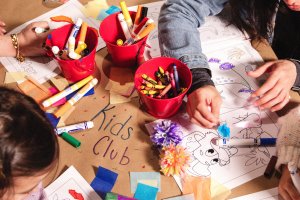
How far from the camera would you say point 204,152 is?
26.2 inches

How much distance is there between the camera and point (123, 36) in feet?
2.66

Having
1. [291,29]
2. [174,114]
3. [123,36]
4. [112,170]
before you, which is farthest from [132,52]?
[291,29]

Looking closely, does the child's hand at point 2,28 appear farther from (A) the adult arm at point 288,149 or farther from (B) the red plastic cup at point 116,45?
(A) the adult arm at point 288,149

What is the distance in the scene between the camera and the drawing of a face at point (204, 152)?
25.5 inches

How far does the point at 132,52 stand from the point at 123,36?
0.06 m

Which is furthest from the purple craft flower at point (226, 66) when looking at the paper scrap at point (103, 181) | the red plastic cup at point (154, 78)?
the paper scrap at point (103, 181)

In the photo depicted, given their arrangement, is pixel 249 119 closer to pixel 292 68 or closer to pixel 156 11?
pixel 292 68

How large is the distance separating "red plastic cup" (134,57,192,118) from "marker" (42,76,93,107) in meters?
0.14

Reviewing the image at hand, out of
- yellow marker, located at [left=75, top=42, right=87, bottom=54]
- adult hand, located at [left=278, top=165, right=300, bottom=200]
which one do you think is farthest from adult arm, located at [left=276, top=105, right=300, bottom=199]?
yellow marker, located at [left=75, top=42, right=87, bottom=54]

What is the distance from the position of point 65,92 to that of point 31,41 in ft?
0.66

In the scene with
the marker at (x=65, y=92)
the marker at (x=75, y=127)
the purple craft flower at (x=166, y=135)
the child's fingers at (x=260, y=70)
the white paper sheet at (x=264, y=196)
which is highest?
the marker at (x=65, y=92)

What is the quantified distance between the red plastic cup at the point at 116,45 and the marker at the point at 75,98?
79 millimetres

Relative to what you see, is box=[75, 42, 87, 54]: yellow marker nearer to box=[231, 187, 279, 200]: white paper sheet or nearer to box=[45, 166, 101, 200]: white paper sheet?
box=[45, 166, 101, 200]: white paper sheet

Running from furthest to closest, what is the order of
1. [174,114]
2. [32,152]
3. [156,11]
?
[156,11], [174,114], [32,152]
